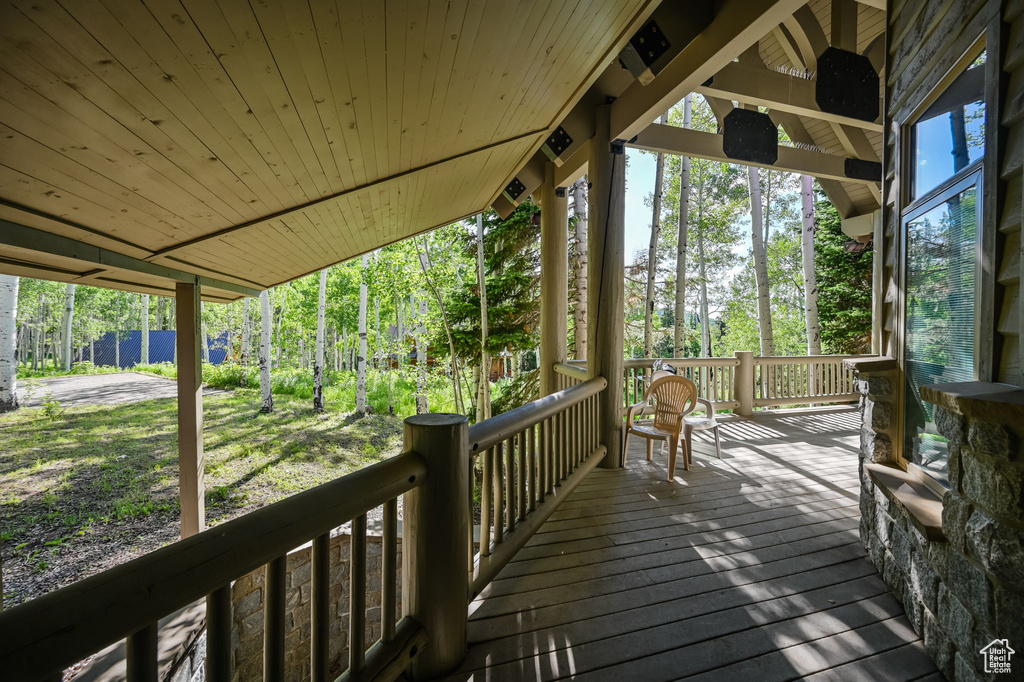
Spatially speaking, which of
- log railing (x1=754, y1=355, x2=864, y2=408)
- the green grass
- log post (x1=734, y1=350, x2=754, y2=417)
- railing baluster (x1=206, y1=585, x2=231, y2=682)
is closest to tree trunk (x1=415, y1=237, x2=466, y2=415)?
the green grass

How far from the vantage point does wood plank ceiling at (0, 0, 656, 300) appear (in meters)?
1.11

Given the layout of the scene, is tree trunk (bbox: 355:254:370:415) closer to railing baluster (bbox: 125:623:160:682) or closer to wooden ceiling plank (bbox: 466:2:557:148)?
wooden ceiling plank (bbox: 466:2:557:148)

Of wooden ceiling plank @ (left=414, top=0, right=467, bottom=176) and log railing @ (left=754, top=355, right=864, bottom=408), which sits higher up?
wooden ceiling plank @ (left=414, top=0, right=467, bottom=176)

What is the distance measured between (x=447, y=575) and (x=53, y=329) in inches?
1202

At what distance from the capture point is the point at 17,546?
473 centimetres

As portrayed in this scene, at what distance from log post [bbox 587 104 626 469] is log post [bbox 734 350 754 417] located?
3.33 meters

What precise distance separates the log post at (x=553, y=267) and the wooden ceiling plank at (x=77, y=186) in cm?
340

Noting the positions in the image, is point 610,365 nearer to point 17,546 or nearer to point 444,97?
point 444,97

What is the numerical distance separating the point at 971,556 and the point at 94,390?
60.7 ft

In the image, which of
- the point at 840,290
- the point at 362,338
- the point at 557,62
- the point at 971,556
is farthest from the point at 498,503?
the point at 840,290

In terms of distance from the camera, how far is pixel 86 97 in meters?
1.22

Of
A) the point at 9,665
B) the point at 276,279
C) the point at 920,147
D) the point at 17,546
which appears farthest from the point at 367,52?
the point at 17,546

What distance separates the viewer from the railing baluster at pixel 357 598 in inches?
51.3

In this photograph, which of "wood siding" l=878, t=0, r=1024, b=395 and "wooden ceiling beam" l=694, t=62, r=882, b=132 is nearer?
"wood siding" l=878, t=0, r=1024, b=395
